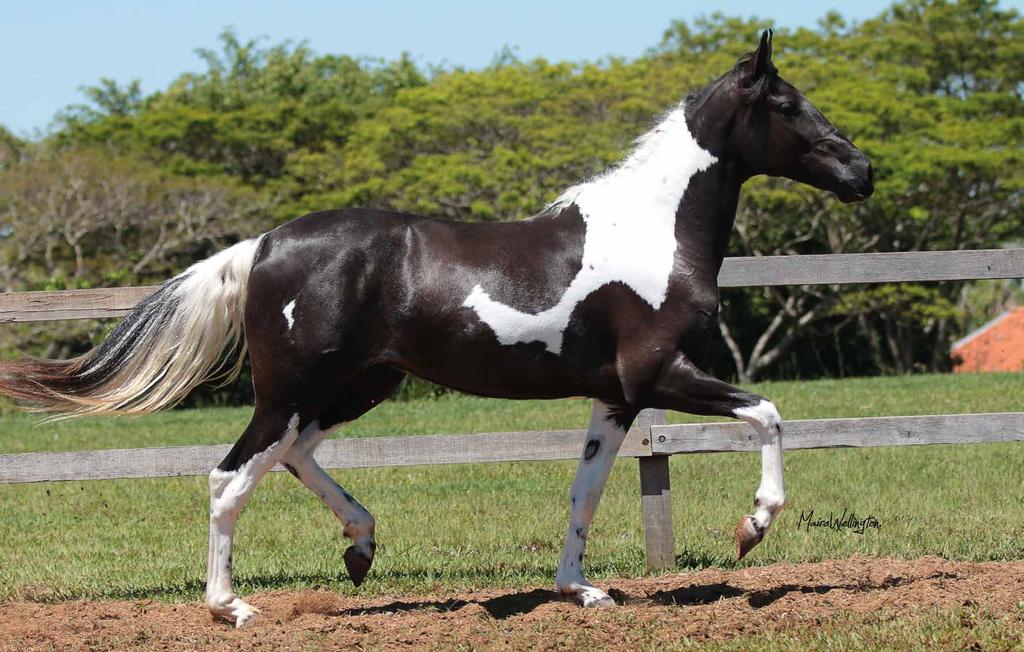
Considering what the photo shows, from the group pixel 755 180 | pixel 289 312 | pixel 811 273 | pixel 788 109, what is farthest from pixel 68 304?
pixel 755 180

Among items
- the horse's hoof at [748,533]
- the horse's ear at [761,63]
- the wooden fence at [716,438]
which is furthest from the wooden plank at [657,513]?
the horse's ear at [761,63]

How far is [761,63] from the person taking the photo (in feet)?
17.7

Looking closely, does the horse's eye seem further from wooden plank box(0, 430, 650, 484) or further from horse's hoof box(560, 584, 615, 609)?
horse's hoof box(560, 584, 615, 609)

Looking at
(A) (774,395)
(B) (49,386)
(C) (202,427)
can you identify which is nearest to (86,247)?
(C) (202,427)

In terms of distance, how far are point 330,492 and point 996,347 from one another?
2756cm

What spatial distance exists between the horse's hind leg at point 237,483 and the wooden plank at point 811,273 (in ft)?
3.91

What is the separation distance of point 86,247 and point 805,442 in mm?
20474

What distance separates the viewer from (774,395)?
14977 mm

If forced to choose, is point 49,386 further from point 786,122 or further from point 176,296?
point 786,122

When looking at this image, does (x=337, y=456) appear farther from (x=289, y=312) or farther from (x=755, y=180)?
(x=755, y=180)

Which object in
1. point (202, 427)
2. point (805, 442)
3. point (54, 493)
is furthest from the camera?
point (202, 427)

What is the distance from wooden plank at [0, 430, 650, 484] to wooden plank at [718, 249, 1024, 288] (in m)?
1.08

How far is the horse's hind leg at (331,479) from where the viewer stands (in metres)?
5.65

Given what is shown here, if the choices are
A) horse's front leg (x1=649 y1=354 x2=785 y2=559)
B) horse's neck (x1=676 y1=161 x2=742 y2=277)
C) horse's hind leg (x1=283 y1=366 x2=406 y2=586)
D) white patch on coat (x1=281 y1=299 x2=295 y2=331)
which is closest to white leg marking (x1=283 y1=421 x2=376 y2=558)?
horse's hind leg (x1=283 y1=366 x2=406 y2=586)
